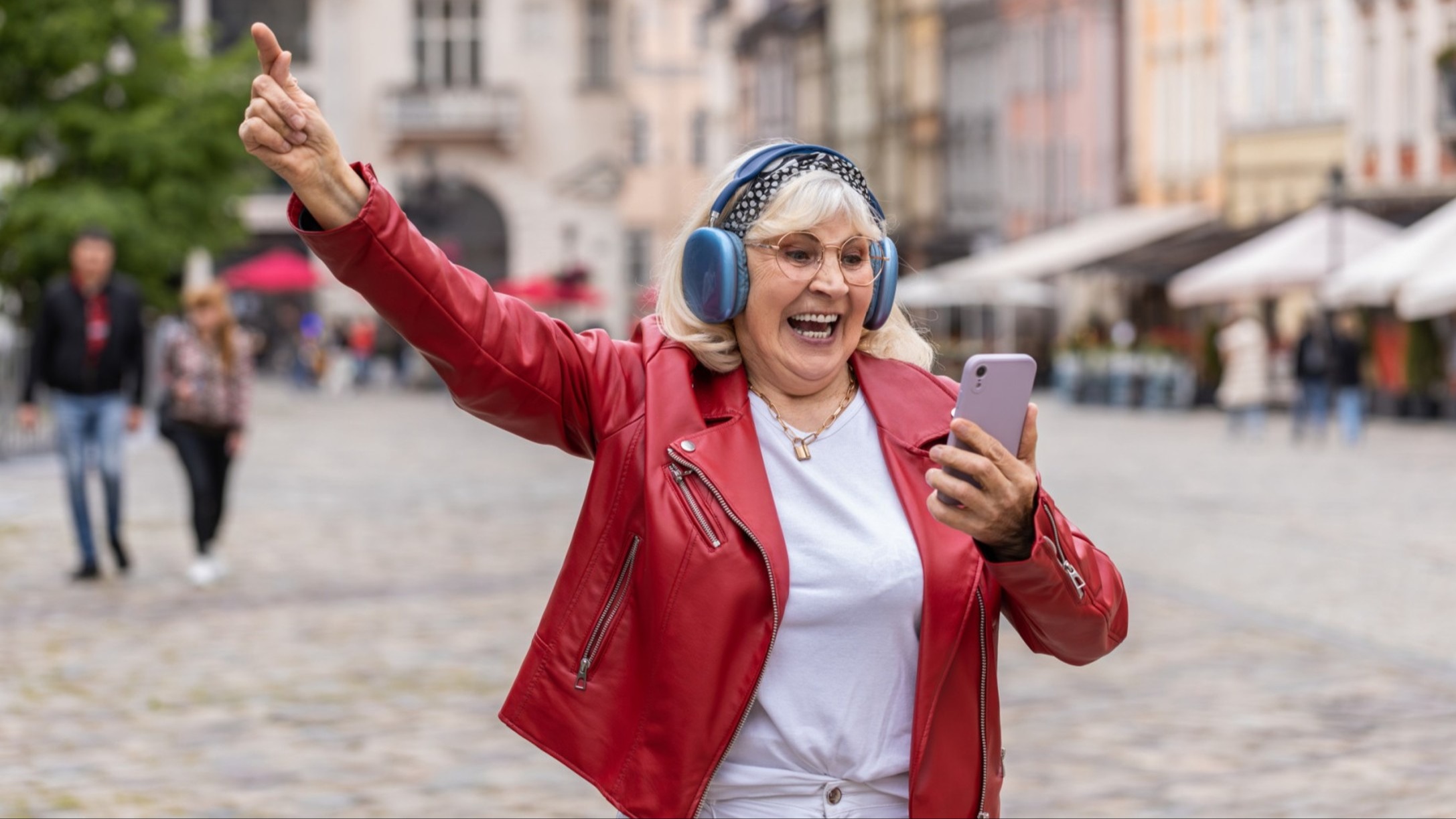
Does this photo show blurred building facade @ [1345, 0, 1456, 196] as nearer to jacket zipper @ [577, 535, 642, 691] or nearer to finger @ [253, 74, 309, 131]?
jacket zipper @ [577, 535, 642, 691]

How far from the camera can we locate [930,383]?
3.60 metres

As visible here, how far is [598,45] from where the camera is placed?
66.1 metres

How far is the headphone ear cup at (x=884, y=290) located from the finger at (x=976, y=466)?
493 millimetres

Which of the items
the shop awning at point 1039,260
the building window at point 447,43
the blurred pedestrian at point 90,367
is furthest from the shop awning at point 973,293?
the blurred pedestrian at point 90,367

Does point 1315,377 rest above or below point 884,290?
below

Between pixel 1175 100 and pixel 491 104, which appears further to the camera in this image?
pixel 491 104

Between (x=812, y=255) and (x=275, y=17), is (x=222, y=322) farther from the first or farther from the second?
(x=275, y=17)

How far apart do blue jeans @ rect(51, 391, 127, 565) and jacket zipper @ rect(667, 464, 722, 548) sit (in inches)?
404

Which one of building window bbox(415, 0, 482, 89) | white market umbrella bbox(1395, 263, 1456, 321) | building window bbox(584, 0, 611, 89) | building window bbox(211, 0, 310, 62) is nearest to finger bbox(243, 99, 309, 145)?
white market umbrella bbox(1395, 263, 1456, 321)

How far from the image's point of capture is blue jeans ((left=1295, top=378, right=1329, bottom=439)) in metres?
29.7

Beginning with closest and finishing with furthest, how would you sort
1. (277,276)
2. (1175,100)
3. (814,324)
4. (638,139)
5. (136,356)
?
(814,324)
(136,356)
(277,276)
(1175,100)
(638,139)

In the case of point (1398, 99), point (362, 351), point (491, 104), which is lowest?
point (362, 351)

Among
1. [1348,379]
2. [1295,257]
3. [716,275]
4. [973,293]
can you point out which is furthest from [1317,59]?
[716,275]

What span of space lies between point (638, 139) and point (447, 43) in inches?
849
